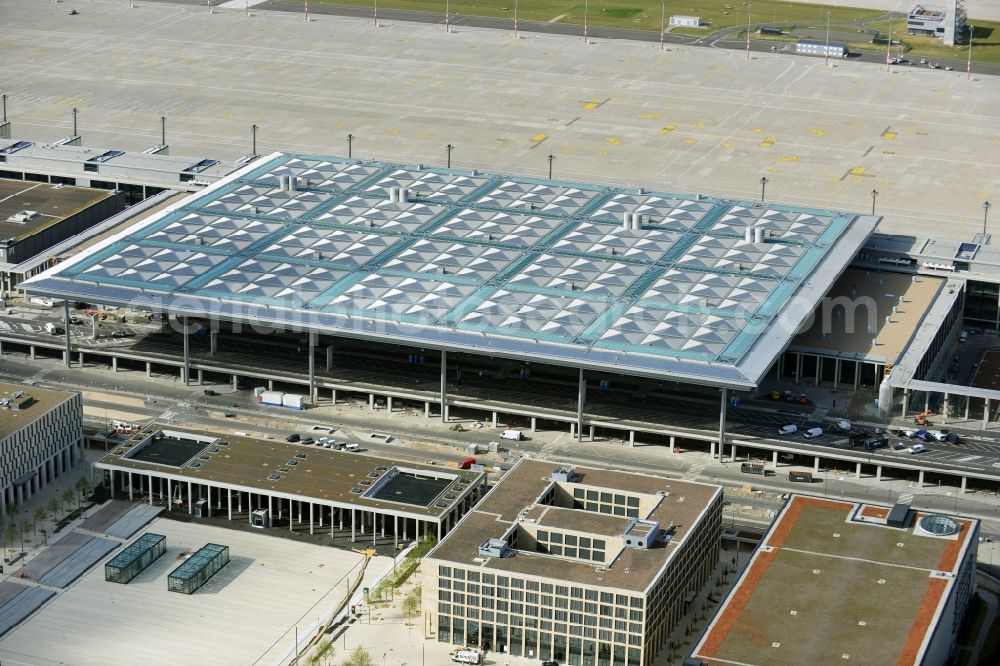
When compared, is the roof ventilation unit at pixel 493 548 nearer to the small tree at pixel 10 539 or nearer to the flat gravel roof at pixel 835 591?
the flat gravel roof at pixel 835 591

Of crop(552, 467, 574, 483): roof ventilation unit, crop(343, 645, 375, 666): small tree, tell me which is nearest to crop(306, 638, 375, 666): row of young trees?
crop(343, 645, 375, 666): small tree

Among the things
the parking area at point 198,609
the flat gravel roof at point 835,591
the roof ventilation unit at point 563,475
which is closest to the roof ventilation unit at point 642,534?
the flat gravel roof at point 835,591

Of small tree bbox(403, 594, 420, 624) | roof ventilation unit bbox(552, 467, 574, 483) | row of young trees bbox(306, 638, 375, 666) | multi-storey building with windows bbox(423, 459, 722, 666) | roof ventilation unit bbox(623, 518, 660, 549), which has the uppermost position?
Result: roof ventilation unit bbox(552, 467, 574, 483)

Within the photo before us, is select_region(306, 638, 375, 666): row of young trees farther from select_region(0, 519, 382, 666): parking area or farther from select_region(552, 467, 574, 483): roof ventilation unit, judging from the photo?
select_region(552, 467, 574, 483): roof ventilation unit

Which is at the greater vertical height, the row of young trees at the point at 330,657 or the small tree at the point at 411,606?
the small tree at the point at 411,606

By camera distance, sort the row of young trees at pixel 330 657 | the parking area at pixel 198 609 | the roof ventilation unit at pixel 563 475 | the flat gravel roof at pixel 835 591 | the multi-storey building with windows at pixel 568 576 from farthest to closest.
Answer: the roof ventilation unit at pixel 563 475 → the parking area at pixel 198 609 → the row of young trees at pixel 330 657 → the multi-storey building with windows at pixel 568 576 → the flat gravel roof at pixel 835 591

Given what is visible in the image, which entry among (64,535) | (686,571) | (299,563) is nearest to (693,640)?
(686,571)

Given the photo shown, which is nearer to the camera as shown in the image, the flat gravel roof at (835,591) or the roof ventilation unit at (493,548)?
the flat gravel roof at (835,591)
